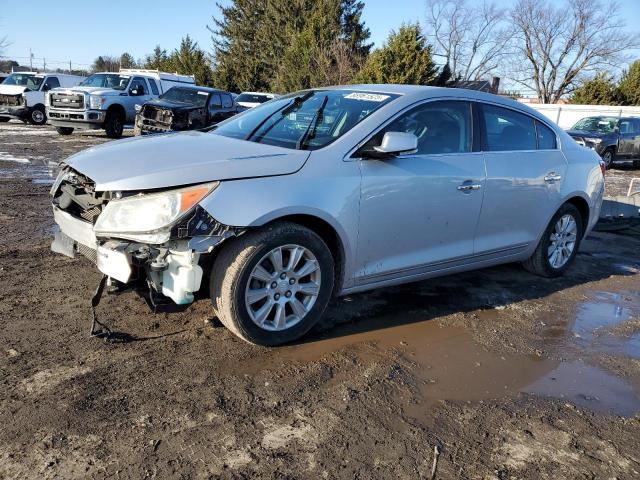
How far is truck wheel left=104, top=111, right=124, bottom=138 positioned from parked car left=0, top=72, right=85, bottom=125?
5.07 m

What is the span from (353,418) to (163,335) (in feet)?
4.84

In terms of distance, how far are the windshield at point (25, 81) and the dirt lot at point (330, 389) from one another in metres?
19.3

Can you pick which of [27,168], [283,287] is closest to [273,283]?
[283,287]

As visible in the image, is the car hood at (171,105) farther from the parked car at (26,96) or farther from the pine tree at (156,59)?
the pine tree at (156,59)

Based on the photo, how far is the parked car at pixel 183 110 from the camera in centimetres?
1513

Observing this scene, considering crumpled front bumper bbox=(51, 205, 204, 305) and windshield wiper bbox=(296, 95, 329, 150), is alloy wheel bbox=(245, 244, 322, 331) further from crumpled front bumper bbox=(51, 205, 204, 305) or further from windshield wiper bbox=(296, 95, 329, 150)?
windshield wiper bbox=(296, 95, 329, 150)

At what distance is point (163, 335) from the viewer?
3707mm

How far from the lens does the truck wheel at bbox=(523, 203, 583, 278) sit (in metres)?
5.43

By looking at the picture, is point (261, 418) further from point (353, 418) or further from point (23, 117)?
point (23, 117)

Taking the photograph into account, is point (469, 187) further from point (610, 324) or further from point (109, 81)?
point (109, 81)

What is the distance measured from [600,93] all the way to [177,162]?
123 feet

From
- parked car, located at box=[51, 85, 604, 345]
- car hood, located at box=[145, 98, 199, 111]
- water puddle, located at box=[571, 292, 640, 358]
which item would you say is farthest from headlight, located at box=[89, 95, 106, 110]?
water puddle, located at box=[571, 292, 640, 358]

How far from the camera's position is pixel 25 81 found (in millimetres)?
21484

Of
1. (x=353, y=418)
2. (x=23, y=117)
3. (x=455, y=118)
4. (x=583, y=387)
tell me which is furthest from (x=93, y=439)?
(x=23, y=117)
